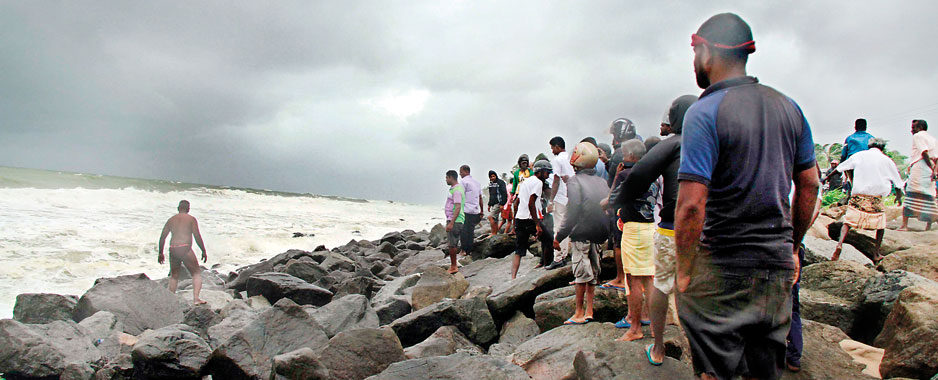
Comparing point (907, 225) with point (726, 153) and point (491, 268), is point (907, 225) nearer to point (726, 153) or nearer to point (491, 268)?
point (491, 268)

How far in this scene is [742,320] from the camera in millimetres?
1712

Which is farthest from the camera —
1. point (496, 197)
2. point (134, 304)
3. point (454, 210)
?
point (496, 197)

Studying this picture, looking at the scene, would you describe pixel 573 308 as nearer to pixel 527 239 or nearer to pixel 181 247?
pixel 527 239

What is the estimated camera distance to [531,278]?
5.20m

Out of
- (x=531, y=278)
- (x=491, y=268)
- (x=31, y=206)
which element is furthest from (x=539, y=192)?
(x=31, y=206)

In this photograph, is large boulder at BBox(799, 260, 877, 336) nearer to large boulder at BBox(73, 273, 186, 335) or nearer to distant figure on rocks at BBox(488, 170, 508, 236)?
large boulder at BBox(73, 273, 186, 335)

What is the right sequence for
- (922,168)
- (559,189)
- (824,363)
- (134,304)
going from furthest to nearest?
1. (922,168)
2. (559,189)
3. (134,304)
4. (824,363)

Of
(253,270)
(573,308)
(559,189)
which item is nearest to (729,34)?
(573,308)

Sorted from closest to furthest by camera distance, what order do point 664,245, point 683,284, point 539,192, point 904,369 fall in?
point 683,284 → point 664,245 → point 904,369 → point 539,192

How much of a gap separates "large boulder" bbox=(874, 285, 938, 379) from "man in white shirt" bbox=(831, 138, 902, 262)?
7.37 ft

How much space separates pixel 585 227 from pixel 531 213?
83.1 inches

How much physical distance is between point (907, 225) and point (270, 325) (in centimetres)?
1069

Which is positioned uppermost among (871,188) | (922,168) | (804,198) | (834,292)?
(922,168)

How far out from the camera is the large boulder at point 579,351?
2.83 m
